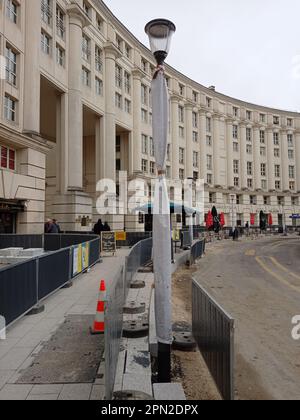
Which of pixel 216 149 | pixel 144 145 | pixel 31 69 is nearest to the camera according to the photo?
pixel 31 69

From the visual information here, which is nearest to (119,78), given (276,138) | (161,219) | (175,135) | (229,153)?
(175,135)

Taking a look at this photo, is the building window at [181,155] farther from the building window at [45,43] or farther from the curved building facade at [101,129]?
the building window at [45,43]

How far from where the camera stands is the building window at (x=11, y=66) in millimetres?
17131

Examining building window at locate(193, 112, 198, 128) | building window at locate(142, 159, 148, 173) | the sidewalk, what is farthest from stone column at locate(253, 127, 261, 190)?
the sidewalk

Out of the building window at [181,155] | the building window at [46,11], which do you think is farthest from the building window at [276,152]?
the building window at [46,11]

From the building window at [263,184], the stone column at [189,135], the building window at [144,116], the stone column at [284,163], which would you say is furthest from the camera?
the stone column at [284,163]

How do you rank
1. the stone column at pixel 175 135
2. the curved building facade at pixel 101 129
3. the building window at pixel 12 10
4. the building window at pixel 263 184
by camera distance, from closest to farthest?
the building window at pixel 12 10
the curved building facade at pixel 101 129
the stone column at pixel 175 135
the building window at pixel 263 184

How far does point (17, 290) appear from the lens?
6.07 m

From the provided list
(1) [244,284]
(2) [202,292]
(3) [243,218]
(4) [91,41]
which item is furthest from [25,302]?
(3) [243,218]

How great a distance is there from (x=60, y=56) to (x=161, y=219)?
25229 mm

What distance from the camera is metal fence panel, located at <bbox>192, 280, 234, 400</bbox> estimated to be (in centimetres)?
361

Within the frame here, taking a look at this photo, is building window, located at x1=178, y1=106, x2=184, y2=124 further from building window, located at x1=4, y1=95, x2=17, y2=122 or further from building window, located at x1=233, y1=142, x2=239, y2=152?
building window, located at x1=4, y1=95, x2=17, y2=122

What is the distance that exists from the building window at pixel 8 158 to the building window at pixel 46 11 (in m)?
11.4

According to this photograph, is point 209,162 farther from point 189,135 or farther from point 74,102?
point 74,102
